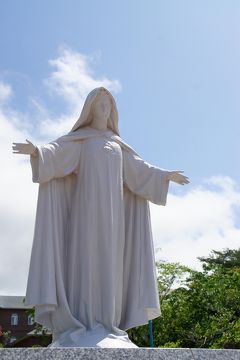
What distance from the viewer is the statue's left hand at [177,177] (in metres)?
8.63

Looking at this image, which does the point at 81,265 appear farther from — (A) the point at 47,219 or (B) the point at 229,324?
(B) the point at 229,324

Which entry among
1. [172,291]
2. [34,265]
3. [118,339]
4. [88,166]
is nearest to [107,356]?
[118,339]

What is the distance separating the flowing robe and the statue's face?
28 cm

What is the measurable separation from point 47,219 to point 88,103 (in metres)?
1.93

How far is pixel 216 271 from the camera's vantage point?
31.3 meters

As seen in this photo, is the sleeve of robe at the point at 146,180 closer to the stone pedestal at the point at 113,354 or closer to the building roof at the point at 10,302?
the stone pedestal at the point at 113,354

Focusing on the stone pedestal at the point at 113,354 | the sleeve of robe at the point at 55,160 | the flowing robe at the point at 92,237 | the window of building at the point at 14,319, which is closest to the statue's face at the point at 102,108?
the flowing robe at the point at 92,237

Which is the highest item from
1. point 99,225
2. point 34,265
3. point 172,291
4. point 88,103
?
point 172,291

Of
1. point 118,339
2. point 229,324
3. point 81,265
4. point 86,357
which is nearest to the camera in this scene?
point 86,357

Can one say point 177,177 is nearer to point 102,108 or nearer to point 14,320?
point 102,108

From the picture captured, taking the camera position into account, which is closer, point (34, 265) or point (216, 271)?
point (34, 265)

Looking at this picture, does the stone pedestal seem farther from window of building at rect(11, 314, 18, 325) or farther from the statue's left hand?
window of building at rect(11, 314, 18, 325)

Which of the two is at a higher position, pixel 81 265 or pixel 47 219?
pixel 47 219

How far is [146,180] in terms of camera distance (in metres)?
8.58
